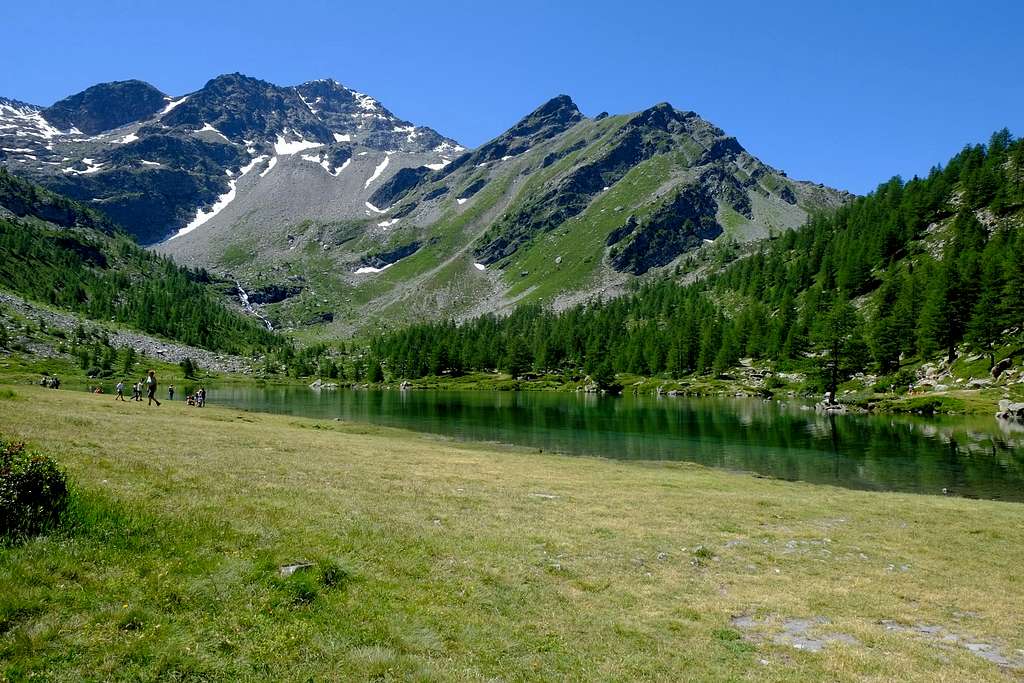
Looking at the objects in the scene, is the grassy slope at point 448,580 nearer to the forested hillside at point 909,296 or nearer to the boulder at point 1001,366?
the boulder at point 1001,366

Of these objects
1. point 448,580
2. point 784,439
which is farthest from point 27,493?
point 784,439

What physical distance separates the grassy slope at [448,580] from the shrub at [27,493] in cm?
55

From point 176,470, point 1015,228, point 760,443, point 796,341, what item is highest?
point 1015,228

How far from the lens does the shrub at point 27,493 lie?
11500 millimetres

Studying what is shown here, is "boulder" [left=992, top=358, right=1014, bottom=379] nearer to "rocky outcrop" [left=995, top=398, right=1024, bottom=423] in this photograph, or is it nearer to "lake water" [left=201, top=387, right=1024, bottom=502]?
"rocky outcrop" [left=995, top=398, right=1024, bottom=423]

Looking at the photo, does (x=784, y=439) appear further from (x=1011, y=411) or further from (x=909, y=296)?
(x=909, y=296)

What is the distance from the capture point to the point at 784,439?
230ft

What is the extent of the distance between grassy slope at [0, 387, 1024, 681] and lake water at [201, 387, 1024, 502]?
19164 millimetres

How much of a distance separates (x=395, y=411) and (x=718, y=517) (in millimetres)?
90302

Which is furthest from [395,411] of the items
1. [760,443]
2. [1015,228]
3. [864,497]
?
[1015,228]

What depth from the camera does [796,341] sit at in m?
165

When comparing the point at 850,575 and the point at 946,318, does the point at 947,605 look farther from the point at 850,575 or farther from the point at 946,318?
the point at 946,318

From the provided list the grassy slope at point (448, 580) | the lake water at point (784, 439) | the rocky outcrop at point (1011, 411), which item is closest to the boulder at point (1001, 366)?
the rocky outcrop at point (1011, 411)

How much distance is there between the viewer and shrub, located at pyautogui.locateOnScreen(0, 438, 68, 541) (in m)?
11.5
